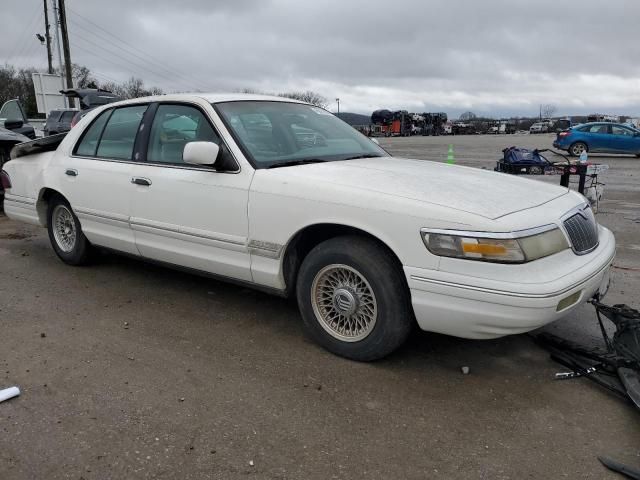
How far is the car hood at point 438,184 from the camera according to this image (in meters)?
2.97

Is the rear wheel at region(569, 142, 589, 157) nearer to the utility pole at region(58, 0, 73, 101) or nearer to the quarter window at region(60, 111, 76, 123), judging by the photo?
the quarter window at region(60, 111, 76, 123)

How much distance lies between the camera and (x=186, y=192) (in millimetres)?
3832

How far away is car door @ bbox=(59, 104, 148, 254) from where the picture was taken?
437 centimetres

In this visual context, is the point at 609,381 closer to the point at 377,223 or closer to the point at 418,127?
the point at 377,223

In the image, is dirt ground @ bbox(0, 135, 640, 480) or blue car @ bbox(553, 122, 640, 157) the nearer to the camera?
dirt ground @ bbox(0, 135, 640, 480)

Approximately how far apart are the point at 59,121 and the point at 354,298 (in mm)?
17521

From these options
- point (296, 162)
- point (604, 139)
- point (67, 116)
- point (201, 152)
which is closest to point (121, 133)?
point (201, 152)

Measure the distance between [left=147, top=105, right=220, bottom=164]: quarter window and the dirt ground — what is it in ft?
3.88

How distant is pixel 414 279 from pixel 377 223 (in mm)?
367

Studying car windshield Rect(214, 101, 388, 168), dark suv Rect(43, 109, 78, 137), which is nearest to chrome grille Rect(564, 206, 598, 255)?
car windshield Rect(214, 101, 388, 168)

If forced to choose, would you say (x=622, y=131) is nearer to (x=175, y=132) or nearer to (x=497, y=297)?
(x=175, y=132)

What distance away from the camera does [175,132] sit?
4.15 metres

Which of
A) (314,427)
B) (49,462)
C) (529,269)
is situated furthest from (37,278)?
(529,269)

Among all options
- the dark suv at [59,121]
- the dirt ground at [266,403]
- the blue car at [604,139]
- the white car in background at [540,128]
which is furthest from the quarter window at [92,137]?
the white car in background at [540,128]
